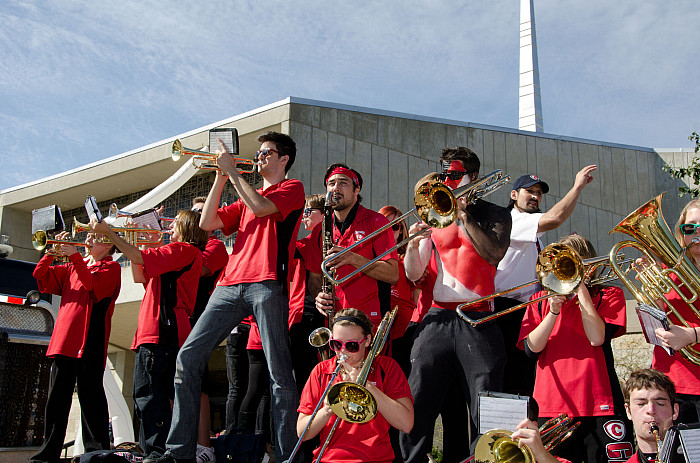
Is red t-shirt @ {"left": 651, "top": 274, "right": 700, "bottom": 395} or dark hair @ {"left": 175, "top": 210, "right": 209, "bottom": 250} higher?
dark hair @ {"left": 175, "top": 210, "right": 209, "bottom": 250}

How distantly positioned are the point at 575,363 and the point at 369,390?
56.6 inches

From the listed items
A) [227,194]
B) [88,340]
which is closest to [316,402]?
[88,340]

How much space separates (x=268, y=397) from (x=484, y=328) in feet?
7.77

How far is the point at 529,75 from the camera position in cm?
3234

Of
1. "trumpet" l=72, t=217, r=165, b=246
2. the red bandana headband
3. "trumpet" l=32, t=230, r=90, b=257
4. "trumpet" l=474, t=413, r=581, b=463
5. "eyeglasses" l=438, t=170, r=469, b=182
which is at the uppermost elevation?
the red bandana headband

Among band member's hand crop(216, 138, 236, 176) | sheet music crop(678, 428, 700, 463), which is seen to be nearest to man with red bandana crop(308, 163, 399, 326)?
band member's hand crop(216, 138, 236, 176)

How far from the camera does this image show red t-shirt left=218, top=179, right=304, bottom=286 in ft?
15.4

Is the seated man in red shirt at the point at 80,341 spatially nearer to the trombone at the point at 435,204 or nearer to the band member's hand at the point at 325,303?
the band member's hand at the point at 325,303

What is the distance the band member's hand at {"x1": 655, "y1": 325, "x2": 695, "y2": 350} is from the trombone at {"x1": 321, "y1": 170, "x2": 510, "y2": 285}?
143cm

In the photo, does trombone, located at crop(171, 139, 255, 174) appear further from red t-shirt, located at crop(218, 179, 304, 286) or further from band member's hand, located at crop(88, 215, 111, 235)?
band member's hand, located at crop(88, 215, 111, 235)

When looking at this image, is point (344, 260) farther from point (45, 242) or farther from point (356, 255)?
point (45, 242)

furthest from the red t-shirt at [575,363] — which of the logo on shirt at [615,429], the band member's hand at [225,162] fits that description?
the band member's hand at [225,162]

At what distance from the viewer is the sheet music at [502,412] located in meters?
3.36

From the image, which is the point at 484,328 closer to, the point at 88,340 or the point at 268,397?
the point at 268,397
